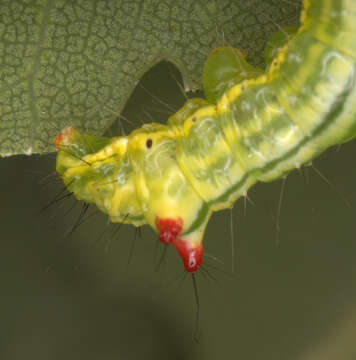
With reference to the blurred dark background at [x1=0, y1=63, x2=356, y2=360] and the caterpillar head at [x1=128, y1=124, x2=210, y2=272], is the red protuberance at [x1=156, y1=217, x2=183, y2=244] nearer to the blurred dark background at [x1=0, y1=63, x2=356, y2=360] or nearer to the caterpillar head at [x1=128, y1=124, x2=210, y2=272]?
the caterpillar head at [x1=128, y1=124, x2=210, y2=272]

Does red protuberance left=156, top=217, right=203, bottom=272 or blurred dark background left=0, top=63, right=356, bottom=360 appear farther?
blurred dark background left=0, top=63, right=356, bottom=360

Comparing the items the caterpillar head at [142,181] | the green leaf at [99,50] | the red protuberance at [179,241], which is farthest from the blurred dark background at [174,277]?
the red protuberance at [179,241]

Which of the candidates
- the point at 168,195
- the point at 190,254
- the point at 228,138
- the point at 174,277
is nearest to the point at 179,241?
the point at 190,254

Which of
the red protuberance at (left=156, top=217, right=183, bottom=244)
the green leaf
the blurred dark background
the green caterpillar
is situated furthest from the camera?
the blurred dark background

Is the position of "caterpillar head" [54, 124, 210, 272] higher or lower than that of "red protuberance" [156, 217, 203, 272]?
higher

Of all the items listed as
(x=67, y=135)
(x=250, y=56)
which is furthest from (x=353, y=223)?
(x=67, y=135)

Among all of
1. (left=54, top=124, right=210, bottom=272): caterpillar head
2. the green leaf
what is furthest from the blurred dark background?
(left=54, top=124, right=210, bottom=272): caterpillar head

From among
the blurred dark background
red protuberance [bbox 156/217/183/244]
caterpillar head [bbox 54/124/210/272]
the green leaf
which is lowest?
the blurred dark background

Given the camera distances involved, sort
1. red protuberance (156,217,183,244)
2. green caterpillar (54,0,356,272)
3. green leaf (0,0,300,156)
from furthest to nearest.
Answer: green leaf (0,0,300,156)
red protuberance (156,217,183,244)
green caterpillar (54,0,356,272)

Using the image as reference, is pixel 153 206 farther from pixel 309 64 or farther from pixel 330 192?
pixel 330 192
